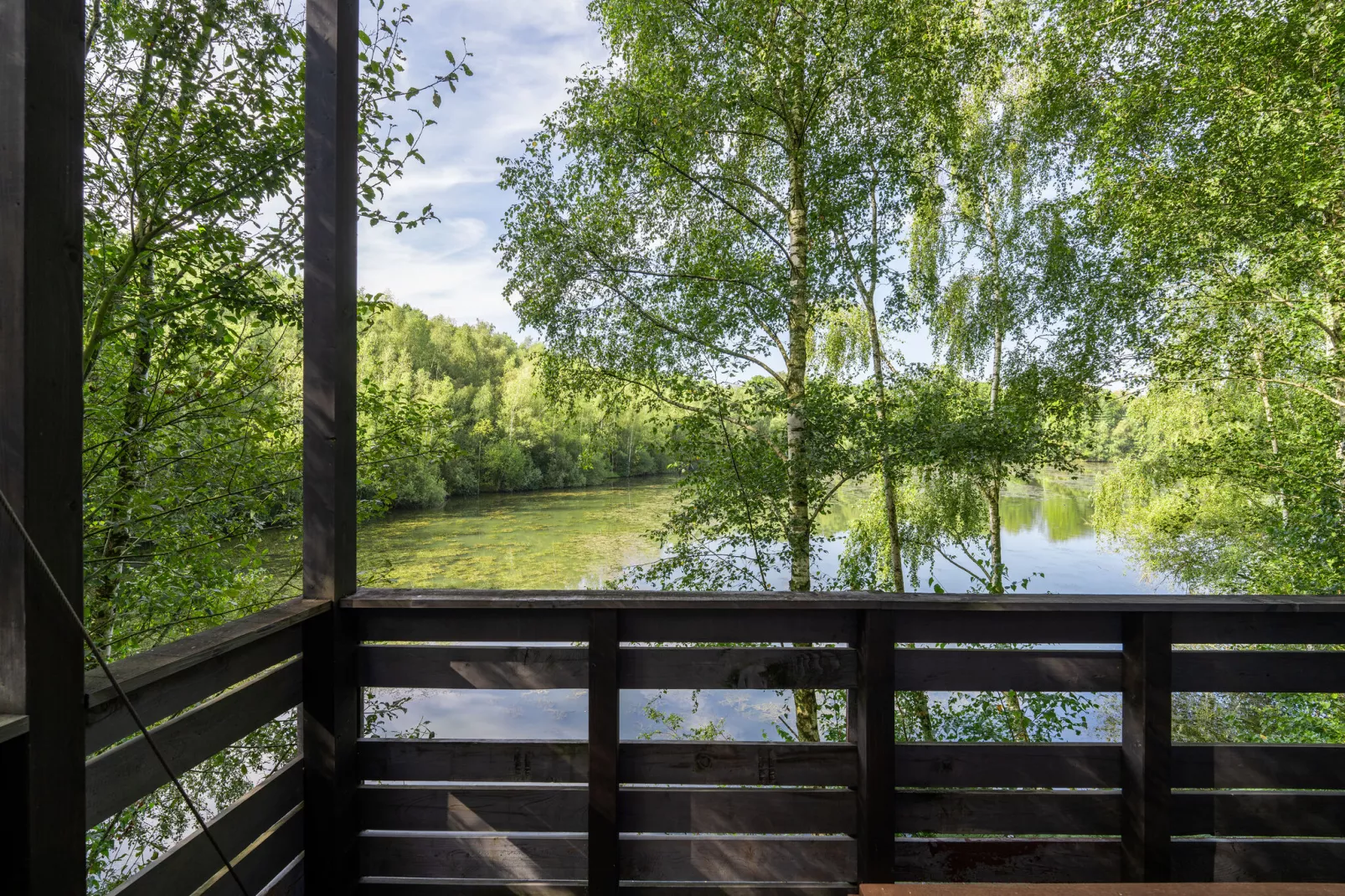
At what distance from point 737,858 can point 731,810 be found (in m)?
0.12

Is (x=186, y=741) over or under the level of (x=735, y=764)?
over

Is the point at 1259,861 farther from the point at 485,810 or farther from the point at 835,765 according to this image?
the point at 485,810

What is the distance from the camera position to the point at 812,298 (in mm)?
4914

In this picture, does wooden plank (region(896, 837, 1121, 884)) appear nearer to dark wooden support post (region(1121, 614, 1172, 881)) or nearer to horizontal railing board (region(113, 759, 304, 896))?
dark wooden support post (region(1121, 614, 1172, 881))

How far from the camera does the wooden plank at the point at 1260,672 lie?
1409mm

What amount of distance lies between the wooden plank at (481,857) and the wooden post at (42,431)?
710mm

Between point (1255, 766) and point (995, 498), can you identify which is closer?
point (1255, 766)

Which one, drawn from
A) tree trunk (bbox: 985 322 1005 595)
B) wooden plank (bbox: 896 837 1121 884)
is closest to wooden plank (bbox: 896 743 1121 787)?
wooden plank (bbox: 896 837 1121 884)

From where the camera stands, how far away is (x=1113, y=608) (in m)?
1.40

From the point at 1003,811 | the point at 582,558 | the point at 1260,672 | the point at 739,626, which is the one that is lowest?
the point at 582,558

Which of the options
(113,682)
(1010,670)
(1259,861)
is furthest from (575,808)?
(1259,861)

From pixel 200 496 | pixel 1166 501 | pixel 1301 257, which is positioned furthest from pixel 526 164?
pixel 1166 501

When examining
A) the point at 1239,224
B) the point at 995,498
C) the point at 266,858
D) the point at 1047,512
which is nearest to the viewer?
the point at 266,858

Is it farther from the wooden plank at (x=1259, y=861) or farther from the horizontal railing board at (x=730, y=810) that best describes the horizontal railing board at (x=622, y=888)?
the wooden plank at (x=1259, y=861)
